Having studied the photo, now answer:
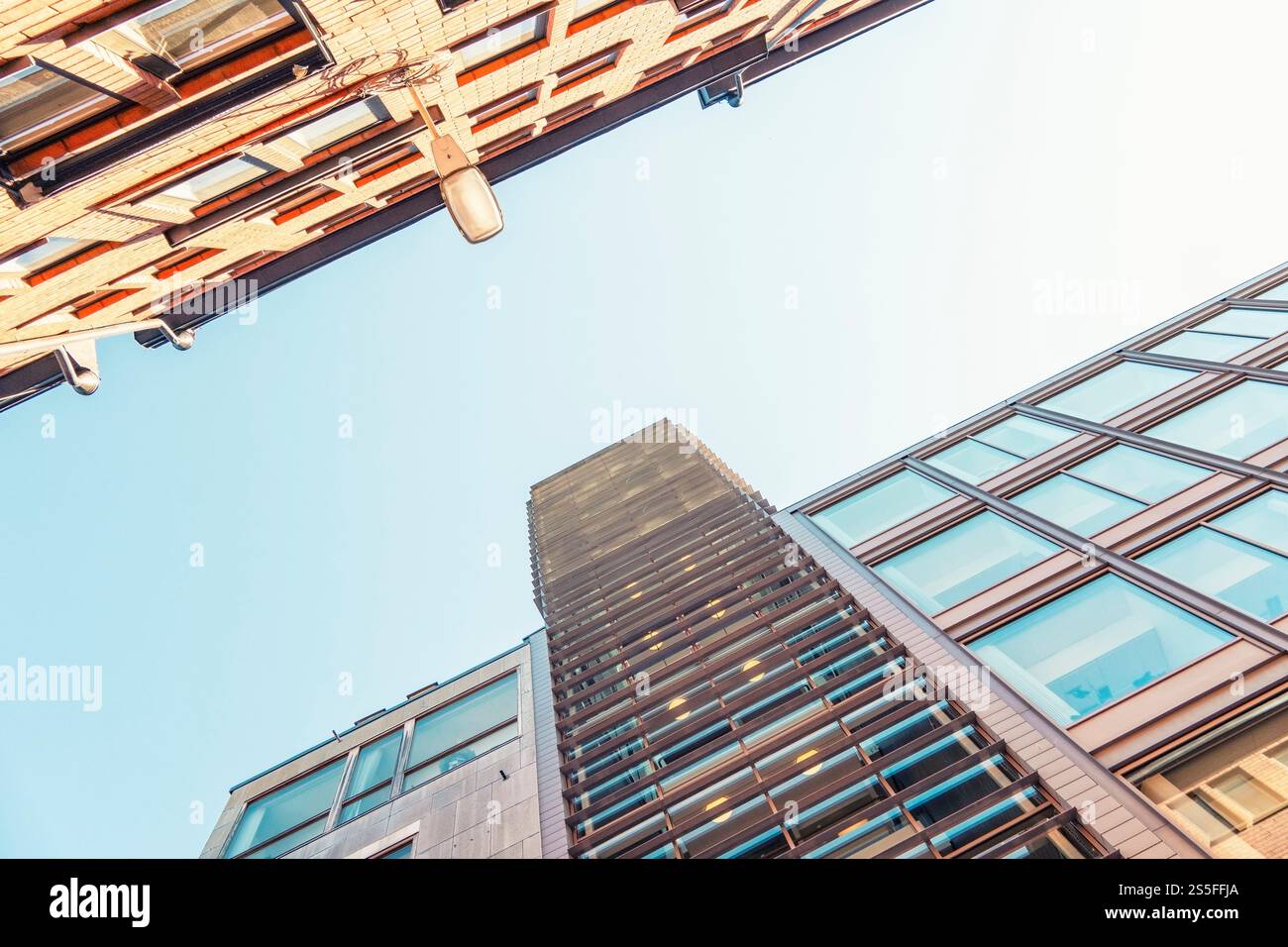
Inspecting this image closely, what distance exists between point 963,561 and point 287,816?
14.2 meters

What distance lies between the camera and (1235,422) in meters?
14.5

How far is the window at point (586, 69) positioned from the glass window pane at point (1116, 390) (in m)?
12.9

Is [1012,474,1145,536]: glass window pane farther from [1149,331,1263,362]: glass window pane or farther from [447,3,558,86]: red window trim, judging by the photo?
[447,3,558,86]: red window trim

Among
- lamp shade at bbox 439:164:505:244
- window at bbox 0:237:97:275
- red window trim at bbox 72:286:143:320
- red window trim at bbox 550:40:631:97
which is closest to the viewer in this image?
lamp shade at bbox 439:164:505:244

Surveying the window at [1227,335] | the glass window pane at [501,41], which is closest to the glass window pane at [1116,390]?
the window at [1227,335]

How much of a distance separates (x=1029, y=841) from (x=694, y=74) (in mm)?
15271

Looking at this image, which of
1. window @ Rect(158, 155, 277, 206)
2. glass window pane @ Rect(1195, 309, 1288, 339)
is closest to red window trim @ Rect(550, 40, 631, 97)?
window @ Rect(158, 155, 277, 206)

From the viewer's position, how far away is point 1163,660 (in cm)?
989

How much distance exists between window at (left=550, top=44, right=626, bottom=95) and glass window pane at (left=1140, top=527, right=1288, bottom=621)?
39.3 ft

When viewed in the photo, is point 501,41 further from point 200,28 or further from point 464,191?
point 464,191

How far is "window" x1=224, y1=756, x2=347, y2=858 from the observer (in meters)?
14.5
